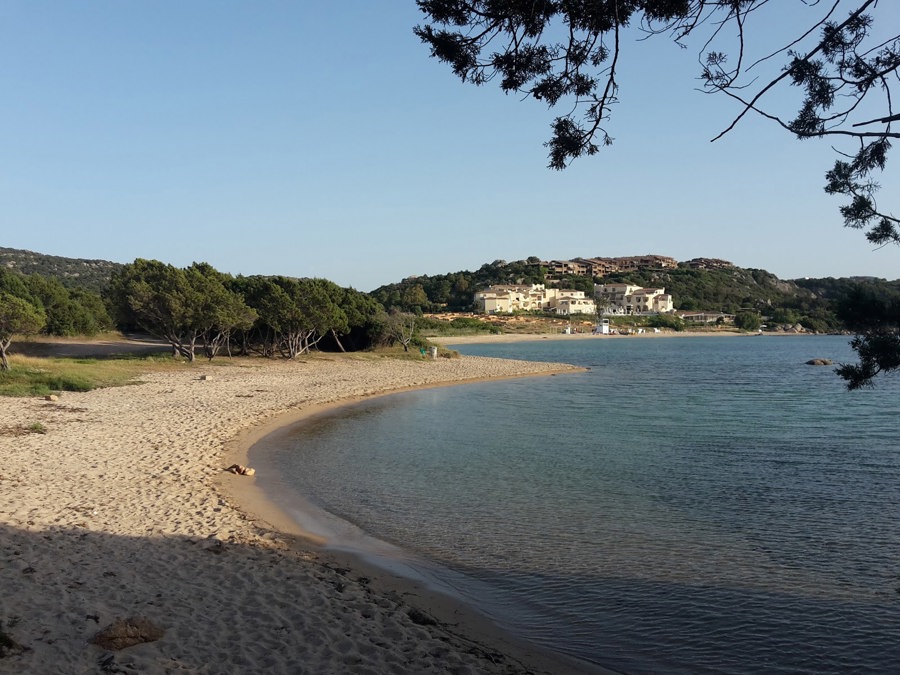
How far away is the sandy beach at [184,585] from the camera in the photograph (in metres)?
5.60

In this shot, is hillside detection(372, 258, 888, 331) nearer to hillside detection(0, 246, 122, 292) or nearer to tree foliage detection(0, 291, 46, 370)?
hillside detection(0, 246, 122, 292)

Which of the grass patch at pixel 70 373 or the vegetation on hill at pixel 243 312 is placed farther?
the grass patch at pixel 70 373

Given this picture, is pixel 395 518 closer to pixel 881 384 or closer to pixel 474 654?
pixel 474 654

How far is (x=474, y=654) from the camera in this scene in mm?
6344

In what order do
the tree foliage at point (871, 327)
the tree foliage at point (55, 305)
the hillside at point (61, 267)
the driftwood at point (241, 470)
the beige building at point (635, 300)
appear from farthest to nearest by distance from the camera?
the beige building at point (635, 300), the hillside at point (61, 267), the tree foliage at point (55, 305), the driftwood at point (241, 470), the tree foliage at point (871, 327)

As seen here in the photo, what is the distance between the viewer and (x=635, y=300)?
159625 millimetres

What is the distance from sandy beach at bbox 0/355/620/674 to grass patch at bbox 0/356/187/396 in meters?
8.45

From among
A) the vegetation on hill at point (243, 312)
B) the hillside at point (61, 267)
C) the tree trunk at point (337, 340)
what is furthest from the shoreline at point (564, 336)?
the hillside at point (61, 267)

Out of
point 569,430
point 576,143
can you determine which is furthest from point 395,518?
point 569,430

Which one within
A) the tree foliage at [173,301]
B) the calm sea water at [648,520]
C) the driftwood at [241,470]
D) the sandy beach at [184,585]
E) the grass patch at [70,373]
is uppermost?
the tree foliage at [173,301]

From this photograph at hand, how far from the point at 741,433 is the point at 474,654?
60.8ft

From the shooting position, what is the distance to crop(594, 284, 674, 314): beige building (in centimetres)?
15650

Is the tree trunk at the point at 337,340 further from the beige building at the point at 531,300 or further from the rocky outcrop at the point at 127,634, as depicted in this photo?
the beige building at the point at 531,300

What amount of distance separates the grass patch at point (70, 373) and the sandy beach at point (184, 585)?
845cm
